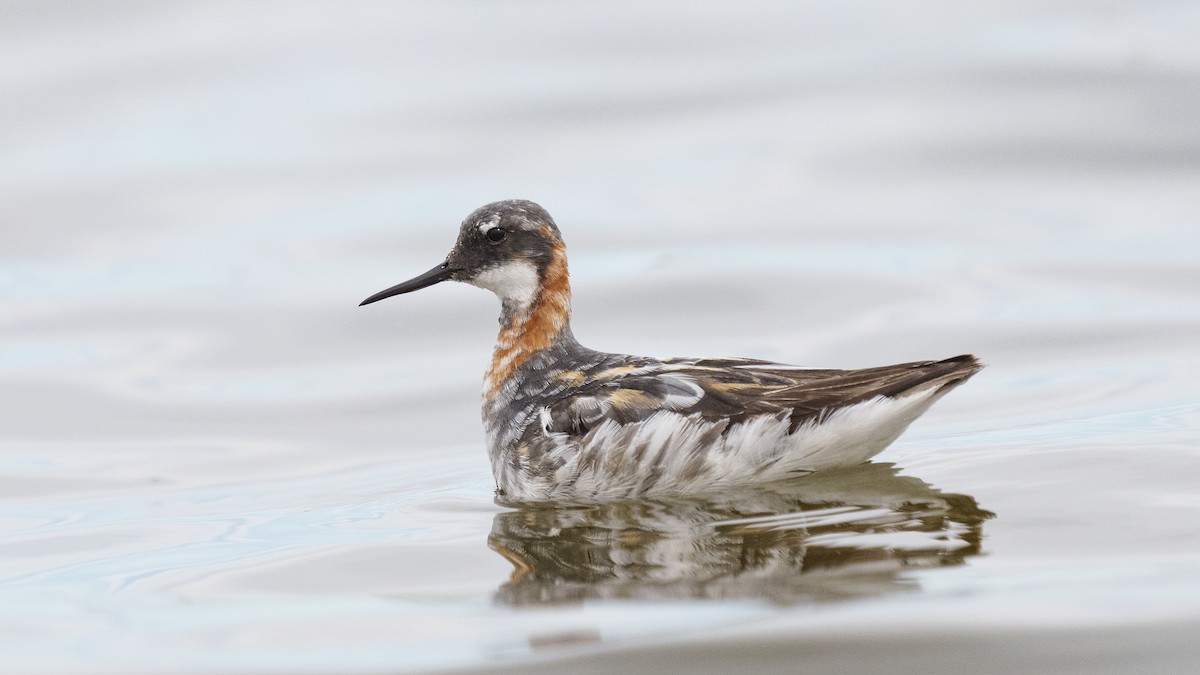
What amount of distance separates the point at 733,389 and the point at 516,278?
1463 mm

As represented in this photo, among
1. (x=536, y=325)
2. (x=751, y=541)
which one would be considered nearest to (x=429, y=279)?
(x=536, y=325)

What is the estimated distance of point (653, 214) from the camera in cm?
1284

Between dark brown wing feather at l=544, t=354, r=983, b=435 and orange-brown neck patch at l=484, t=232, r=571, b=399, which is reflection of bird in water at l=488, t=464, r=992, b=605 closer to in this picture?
dark brown wing feather at l=544, t=354, r=983, b=435

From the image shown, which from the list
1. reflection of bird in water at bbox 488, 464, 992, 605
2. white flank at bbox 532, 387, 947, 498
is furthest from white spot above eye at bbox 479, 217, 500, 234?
reflection of bird in water at bbox 488, 464, 992, 605

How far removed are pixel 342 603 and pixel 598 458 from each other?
1.56 meters

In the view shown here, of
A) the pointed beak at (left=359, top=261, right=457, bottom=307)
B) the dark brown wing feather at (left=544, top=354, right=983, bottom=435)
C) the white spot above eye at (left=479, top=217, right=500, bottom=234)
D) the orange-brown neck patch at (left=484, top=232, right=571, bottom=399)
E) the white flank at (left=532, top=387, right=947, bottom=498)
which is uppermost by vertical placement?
the white spot above eye at (left=479, top=217, right=500, bottom=234)

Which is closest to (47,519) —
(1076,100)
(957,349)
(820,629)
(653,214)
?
(820,629)

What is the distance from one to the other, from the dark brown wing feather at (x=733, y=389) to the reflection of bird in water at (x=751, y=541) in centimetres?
37

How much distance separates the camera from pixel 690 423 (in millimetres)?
6828

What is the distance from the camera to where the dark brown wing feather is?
672 cm

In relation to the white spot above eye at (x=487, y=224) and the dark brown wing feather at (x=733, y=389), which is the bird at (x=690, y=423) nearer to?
the dark brown wing feather at (x=733, y=389)

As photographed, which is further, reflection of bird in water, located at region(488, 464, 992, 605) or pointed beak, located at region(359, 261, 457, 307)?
pointed beak, located at region(359, 261, 457, 307)

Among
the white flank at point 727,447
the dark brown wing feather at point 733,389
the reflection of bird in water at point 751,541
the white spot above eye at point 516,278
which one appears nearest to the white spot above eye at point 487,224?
the white spot above eye at point 516,278

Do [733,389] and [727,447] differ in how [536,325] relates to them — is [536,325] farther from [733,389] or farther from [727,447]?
[727,447]
